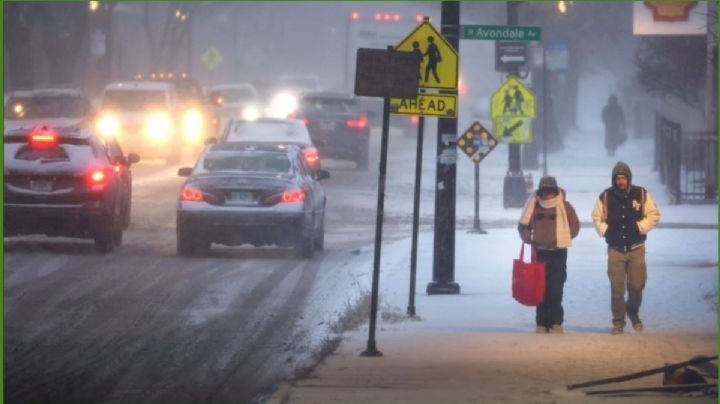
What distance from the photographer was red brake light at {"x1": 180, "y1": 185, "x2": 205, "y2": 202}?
1984 centimetres

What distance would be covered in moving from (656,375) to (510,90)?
14445mm

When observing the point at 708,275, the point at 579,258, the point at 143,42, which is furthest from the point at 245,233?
the point at 143,42

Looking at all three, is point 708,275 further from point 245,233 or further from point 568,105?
point 568,105

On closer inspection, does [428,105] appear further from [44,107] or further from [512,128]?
[44,107]

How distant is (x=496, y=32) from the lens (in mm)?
16141

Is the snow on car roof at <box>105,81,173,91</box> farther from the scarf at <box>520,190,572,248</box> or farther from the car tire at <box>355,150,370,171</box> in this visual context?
the scarf at <box>520,190,572,248</box>

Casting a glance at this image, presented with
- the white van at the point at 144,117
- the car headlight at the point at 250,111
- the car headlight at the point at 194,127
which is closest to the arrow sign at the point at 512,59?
the white van at the point at 144,117

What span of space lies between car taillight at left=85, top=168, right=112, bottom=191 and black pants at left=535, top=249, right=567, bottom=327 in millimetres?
7608

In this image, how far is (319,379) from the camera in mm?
11250

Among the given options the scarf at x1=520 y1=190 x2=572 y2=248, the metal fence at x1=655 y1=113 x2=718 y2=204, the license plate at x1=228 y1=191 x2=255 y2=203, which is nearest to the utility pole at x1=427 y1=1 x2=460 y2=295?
the scarf at x1=520 y1=190 x2=572 y2=248

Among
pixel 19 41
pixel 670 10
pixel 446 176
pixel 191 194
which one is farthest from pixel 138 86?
pixel 446 176

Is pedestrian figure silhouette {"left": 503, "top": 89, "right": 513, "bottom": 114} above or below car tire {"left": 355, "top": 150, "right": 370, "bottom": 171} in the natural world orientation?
above

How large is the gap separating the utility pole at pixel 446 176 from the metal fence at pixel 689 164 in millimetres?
13649

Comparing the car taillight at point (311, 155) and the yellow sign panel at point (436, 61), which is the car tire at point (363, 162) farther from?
the yellow sign panel at point (436, 61)
